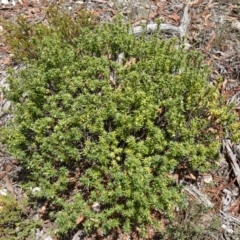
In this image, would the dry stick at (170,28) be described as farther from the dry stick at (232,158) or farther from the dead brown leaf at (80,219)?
the dead brown leaf at (80,219)

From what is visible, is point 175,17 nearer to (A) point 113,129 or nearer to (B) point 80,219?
(A) point 113,129

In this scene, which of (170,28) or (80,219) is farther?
(170,28)

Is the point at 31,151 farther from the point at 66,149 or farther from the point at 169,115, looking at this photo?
the point at 169,115

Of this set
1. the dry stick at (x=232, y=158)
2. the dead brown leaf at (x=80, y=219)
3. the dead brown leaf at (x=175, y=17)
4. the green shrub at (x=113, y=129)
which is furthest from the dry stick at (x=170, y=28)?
the dead brown leaf at (x=80, y=219)

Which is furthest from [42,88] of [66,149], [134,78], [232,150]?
[232,150]

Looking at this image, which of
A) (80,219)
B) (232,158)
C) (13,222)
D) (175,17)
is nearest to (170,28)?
(175,17)

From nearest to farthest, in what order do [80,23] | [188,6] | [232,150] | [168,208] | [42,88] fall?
[168,208], [42,88], [232,150], [80,23], [188,6]
